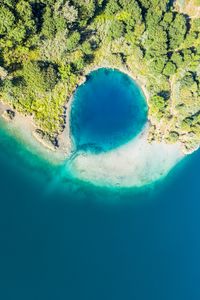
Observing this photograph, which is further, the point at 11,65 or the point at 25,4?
the point at 11,65

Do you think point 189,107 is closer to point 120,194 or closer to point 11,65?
point 120,194

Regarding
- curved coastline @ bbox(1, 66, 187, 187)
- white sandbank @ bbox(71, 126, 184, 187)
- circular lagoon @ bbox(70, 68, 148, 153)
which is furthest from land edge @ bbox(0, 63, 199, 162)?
white sandbank @ bbox(71, 126, 184, 187)

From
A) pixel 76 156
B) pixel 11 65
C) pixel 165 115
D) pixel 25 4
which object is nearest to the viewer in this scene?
pixel 25 4

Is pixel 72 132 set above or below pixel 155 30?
below

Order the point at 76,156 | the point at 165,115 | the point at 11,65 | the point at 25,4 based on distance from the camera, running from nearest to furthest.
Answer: the point at 25,4
the point at 11,65
the point at 76,156
the point at 165,115

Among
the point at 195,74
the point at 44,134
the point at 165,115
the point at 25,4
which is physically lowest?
the point at 44,134

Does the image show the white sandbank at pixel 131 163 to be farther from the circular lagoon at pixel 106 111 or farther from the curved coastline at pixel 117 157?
the circular lagoon at pixel 106 111

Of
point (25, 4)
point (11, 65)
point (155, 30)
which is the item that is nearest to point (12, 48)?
point (11, 65)
